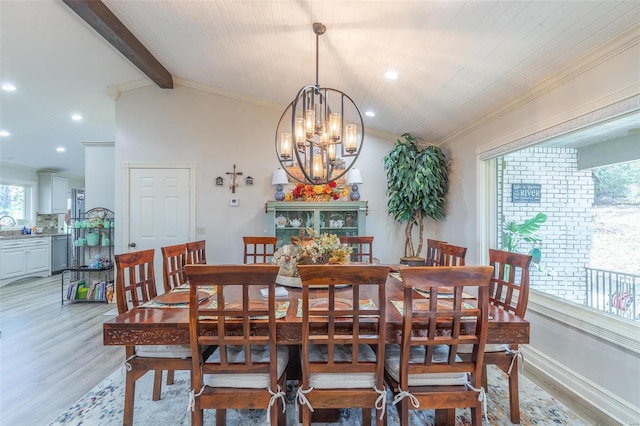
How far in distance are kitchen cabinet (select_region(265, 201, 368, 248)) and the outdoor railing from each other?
8.06 feet

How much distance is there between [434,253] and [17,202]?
8.96m

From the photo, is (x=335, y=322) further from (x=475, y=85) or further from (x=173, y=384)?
(x=475, y=85)

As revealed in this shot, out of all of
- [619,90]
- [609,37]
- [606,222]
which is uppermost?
[609,37]

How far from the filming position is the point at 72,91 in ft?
13.5

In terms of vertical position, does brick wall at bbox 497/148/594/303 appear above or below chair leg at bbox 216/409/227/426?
above

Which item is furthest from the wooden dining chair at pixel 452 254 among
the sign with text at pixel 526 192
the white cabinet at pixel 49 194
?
the white cabinet at pixel 49 194

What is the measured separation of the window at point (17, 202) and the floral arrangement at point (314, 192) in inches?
268

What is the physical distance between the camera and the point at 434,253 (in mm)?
3246

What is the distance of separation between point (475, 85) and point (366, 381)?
8.44 ft

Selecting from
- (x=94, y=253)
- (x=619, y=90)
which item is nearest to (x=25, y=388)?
(x=94, y=253)

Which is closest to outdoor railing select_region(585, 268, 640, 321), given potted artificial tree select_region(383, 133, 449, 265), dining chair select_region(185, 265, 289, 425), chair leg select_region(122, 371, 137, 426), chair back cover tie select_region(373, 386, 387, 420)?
potted artificial tree select_region(383, 133, 449, 265)

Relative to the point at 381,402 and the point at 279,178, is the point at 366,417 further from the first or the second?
the point at 279,178

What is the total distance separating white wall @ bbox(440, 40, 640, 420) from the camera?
70.3 inches

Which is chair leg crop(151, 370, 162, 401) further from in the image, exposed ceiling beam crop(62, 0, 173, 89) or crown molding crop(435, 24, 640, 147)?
crown molding crop(435, 24, 640, 147)
